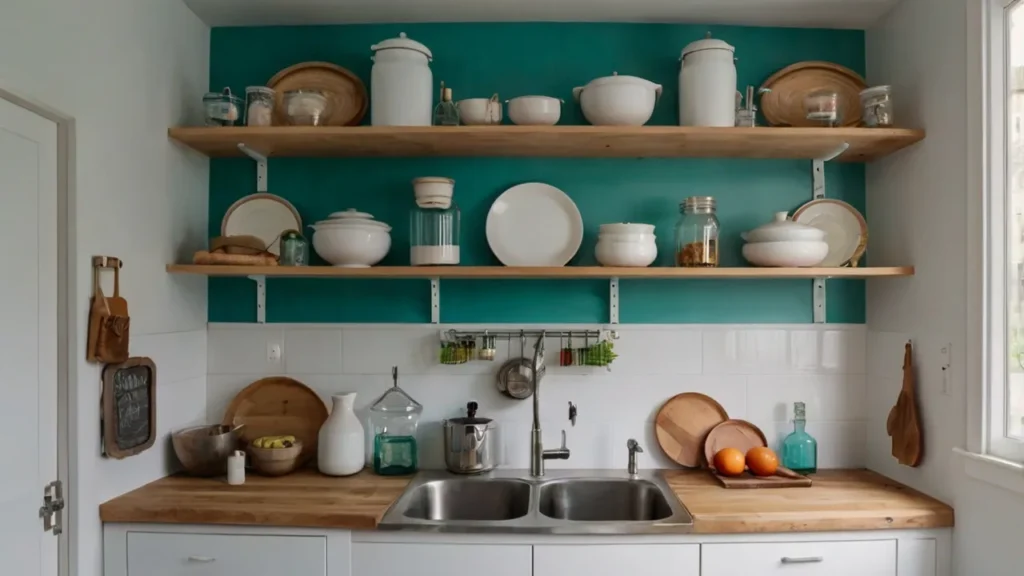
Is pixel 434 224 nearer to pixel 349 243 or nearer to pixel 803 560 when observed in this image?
pixel 349 243

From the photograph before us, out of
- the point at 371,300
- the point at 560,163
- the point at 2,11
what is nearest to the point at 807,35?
the point at 560,163

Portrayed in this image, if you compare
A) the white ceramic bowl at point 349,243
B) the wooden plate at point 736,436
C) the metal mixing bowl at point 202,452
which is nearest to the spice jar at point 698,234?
the wooden plate at point 736,436

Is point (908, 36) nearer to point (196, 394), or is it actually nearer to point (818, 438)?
point (818, 438)

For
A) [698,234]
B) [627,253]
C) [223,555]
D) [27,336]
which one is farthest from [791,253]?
[27,336]

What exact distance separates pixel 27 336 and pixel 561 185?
5.29 feet

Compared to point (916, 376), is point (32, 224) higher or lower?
higher

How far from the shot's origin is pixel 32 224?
167cm

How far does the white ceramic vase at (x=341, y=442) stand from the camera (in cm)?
225

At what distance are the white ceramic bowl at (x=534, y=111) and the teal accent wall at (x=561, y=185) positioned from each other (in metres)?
0.28

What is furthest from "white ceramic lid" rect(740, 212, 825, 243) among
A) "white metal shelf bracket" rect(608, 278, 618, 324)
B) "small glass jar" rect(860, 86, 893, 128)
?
"white metal shelf bracket" rect(608, 278, 618, 324)

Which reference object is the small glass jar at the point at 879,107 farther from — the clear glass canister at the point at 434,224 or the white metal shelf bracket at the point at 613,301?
the clear glass canister at the point at 434,224

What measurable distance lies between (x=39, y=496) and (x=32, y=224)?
654mm

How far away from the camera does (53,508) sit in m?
1.74

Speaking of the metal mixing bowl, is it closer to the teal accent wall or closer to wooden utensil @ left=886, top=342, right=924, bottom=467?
the teal accent wall
